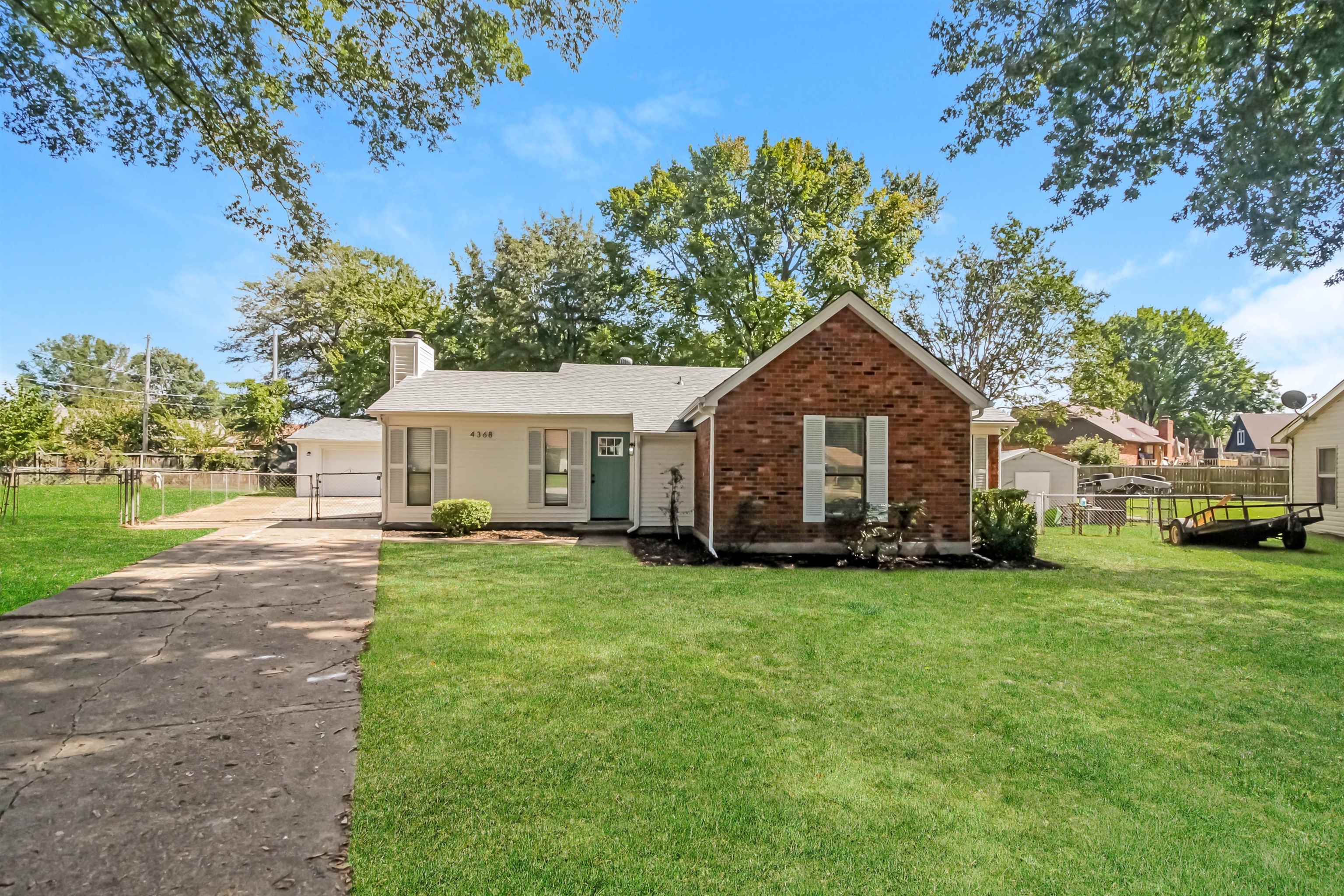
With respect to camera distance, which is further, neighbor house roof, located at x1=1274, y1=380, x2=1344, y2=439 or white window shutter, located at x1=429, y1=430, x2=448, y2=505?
neighbor house roof, located at x1=1274, y1=380, x2=1344, y2=439

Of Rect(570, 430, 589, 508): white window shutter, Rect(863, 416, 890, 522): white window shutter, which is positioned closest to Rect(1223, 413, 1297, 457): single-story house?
Rect(863, 416, 890, 522): white window shutter

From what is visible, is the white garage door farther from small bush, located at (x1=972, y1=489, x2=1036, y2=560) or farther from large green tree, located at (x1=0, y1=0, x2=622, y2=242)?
small bush, located at (x1=972, y1=489, x2=1036, y2=560)

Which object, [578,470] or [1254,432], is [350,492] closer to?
[578,470]

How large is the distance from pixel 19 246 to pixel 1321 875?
14.9 metres

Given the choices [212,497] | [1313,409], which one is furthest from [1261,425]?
[212,497]

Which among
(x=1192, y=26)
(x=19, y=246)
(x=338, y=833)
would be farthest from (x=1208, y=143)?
(x=19, y=246)

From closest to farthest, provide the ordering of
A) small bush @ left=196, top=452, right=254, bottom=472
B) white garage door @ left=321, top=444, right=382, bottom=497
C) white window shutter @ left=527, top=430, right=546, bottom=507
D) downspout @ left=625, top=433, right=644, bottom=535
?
1. downspout @ left=625, top=433, right=644, bottom=535
2. white window shutter @ left=527, top=430, right=546, bottom=507
3. white garage door @ left=321, top=444, right=382, bottom=497
4. small bush @ left=196, top=452, right=254, bottom=472

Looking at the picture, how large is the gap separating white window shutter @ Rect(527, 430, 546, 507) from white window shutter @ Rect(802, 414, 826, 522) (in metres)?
6.74

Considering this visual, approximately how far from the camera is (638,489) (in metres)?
14.5

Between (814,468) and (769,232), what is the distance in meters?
18.6

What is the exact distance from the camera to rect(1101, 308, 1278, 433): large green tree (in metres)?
57.9

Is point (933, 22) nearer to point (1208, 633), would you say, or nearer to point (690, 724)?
point (1208, 633)

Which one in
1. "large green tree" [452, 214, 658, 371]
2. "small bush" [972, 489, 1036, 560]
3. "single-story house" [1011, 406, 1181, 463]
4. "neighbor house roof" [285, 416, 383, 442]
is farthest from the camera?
"single-story house" [1011, 406, 1181, 463]

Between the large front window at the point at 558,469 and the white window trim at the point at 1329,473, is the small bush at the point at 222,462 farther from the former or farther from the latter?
the white window trim at the point at 1329,473
